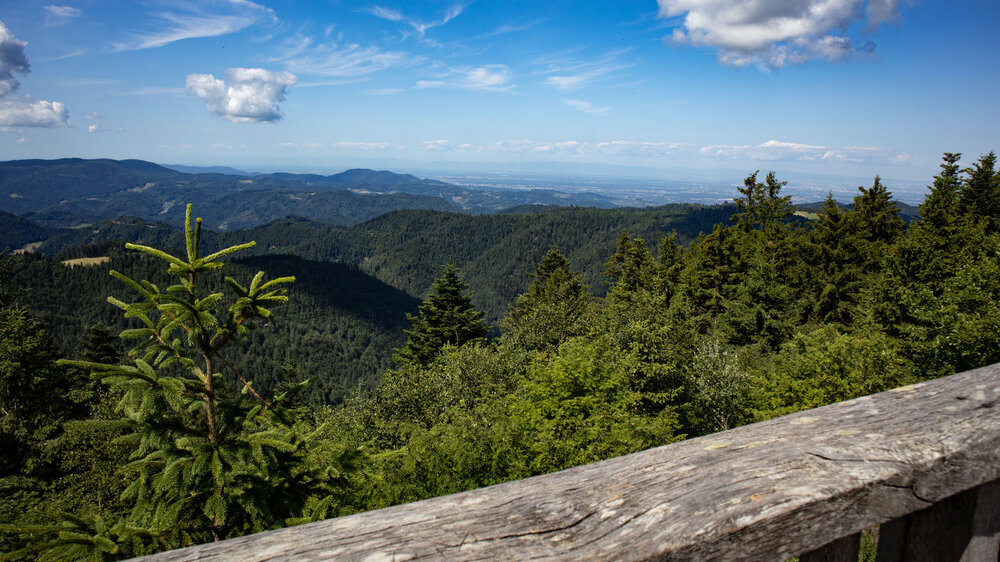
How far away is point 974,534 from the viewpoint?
1483mm

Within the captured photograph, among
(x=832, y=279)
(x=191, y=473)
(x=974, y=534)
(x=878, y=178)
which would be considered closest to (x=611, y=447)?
(x=191, y=473)

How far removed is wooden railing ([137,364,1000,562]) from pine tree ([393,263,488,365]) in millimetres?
36694

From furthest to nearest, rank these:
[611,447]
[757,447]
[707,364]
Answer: [707,364], [611,447], [757,447]

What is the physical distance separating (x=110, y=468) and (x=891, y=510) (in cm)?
2744

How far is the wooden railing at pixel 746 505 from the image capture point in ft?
3.57

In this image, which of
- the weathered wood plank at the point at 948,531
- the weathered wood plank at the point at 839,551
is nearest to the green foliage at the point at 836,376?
the weathered wood plank at the point at 948,531

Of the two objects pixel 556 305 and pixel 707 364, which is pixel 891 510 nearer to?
pixel 707 364

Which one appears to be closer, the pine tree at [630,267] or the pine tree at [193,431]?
the pine tree at [193,431]

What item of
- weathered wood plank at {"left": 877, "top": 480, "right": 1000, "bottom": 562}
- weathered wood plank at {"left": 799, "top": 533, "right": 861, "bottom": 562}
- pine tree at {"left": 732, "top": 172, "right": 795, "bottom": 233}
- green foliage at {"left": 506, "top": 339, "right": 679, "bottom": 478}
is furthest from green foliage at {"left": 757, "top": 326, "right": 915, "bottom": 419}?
weathered wood plank at {"left": 799, "top": 533, "right": 861, "bottom": 562}

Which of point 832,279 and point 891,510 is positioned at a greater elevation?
point 891,510

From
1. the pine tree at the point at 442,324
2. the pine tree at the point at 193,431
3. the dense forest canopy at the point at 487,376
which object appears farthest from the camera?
the pine tree at the point at 442,324

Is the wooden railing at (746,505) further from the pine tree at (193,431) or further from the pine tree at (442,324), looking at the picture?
the pine tree at (442,324)

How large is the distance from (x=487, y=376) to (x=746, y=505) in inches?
968

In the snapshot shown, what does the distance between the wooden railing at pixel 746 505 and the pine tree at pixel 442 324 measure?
36694mm
